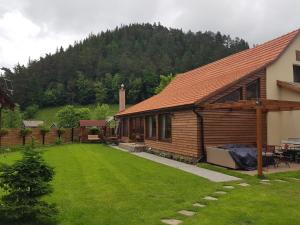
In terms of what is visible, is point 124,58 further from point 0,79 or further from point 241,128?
point 0,79

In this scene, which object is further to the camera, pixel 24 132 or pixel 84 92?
pixel 84 92

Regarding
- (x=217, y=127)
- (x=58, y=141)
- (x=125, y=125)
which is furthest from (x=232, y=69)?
(x=58, y=141)

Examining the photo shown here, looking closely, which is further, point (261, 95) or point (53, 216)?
point (261, 95)

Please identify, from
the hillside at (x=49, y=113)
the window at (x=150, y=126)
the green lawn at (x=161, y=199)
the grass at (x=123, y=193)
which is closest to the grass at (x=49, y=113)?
the hillside at (x=49, y=113)

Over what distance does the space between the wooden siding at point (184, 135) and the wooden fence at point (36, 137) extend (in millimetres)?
12282

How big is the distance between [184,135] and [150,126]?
540 centimetres

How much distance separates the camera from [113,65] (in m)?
74.8

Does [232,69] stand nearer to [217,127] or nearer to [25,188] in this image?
[217,127]

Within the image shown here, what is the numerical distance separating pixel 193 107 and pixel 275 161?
12.0ft

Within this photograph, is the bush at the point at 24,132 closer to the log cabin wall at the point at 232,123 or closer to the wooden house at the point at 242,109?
the wooden house at the point at 242,109

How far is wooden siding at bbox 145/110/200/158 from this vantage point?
13.6 meters

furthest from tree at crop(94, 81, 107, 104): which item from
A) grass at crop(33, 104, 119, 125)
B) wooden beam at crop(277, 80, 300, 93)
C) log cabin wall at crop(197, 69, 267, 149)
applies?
log cabin wall at crop(197, 69, 267, 149)

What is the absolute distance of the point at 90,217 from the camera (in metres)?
6.10

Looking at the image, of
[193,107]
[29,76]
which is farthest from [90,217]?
[29,76]
